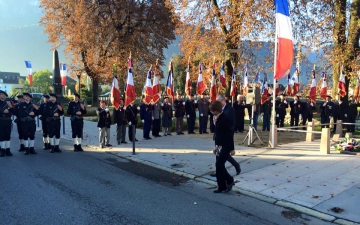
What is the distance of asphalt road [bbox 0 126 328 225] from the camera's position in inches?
197

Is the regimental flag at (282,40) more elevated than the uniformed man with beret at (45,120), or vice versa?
the regimental flag at (282,40)

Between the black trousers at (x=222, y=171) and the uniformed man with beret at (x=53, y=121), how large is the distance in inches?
281

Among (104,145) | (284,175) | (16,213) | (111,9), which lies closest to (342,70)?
(284,175)

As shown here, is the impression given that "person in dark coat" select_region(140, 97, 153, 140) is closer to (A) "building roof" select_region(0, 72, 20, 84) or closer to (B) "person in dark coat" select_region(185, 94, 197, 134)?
(B) "person in dark coat" select_region(185, 94, 197, 134)

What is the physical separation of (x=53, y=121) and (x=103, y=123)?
6.08 feet

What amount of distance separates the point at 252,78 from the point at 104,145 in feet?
45.1

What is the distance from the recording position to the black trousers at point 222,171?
6.25 m

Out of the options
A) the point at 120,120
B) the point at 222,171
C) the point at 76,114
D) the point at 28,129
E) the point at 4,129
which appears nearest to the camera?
the point at 222,171

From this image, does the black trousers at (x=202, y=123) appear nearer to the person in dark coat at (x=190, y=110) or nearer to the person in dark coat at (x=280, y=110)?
the person in dark coat at (x=190, y=110)

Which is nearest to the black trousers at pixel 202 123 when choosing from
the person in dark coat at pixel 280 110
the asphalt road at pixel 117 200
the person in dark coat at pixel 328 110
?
the person in dark coat at pixel 280 110

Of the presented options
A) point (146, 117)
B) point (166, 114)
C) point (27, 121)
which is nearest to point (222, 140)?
point (27, 121)

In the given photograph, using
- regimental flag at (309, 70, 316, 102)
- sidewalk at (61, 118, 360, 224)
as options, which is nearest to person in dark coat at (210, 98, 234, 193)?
sidewalk at (61, 118, 360, 224)

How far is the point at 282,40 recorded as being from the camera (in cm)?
1103

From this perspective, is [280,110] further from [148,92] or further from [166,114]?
[148,92]
